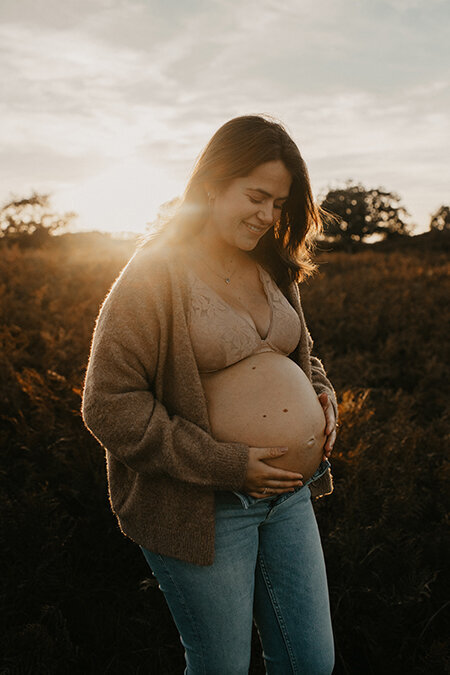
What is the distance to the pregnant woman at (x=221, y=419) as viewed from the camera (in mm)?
1571

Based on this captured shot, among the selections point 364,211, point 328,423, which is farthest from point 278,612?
point 364,211

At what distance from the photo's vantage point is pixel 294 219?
2.30m

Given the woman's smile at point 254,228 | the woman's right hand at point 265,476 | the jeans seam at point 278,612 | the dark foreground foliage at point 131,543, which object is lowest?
the dark foreground foliage at point 131,543

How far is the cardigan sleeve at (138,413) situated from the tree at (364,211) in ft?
152

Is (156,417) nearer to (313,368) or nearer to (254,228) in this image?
(254,228)

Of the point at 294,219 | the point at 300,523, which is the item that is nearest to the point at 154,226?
the point at 294,219

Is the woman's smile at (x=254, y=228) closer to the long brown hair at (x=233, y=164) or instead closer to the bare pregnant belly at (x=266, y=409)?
the long brown hair at (x=233, y=164)

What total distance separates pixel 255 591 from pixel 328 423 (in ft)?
2.29

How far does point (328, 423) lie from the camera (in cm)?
202

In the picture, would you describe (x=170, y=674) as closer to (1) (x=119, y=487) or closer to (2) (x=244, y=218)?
(1) (x=119, y=487)

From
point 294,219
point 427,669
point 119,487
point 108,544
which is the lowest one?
point 427,669

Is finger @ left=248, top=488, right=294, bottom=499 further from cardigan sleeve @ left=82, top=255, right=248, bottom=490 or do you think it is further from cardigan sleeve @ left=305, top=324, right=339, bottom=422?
cardigan sleeve @ left=305, top=324, right=339, bottom=422

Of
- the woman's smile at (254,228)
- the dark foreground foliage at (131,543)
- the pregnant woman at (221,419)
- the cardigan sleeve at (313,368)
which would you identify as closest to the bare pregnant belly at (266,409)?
the pregnant woman at (221,419)

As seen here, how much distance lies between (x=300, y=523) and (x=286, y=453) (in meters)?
0.31
